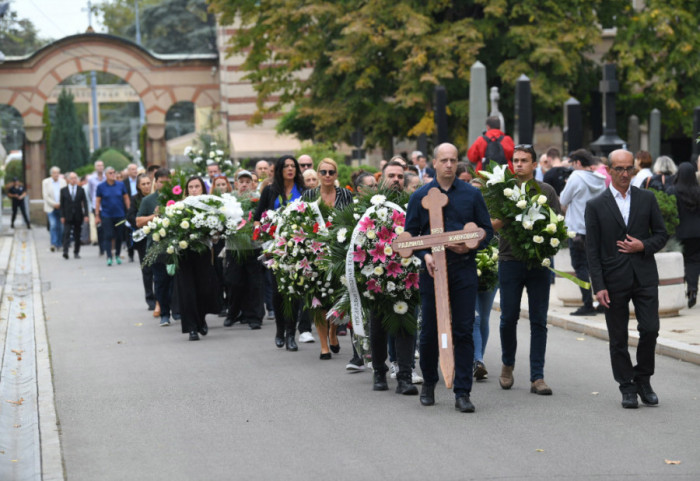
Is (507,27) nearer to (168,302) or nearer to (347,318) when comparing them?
(168,302)

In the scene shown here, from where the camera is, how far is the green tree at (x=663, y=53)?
109 feet

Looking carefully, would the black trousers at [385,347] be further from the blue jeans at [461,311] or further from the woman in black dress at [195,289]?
the woman in black dress at [195,289]

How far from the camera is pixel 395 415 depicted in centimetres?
905

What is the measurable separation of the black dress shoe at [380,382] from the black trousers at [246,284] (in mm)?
4848

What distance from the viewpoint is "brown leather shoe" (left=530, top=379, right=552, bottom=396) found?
31.8 ft

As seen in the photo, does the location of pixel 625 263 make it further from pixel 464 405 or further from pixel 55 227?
pixel 55 227

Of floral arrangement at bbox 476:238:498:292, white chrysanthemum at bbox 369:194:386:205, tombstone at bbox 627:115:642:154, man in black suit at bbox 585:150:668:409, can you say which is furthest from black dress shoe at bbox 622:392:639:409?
tombstone at bbox 627:115:642:154

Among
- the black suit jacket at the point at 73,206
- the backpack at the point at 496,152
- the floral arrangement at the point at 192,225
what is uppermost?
the backpack at the point at 496,152

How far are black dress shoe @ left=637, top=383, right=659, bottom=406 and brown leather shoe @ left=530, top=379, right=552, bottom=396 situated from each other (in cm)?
80

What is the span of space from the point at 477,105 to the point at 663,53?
1343cm

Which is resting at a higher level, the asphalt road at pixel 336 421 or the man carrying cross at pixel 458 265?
the man carrying cross at pixel 458 265

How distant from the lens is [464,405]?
9.02m

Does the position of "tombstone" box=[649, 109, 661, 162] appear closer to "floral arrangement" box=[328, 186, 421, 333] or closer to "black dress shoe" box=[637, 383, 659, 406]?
"floral arrangement" box=[328, 186, 421, 333]

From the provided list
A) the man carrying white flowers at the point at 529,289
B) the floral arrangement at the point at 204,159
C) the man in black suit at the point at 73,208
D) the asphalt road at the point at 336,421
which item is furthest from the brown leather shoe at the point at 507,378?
the man in black suit at the point at 73,208
